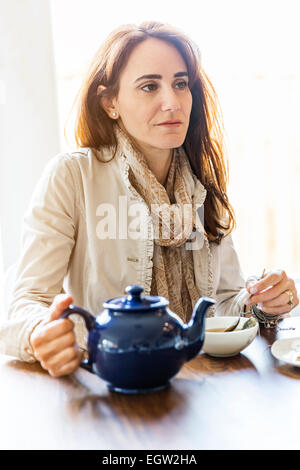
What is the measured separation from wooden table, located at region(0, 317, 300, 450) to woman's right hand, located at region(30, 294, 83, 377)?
4 centimetres

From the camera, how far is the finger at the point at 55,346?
82cm

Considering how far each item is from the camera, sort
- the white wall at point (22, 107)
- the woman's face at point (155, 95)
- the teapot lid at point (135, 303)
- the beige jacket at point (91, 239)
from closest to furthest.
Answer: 1. the teapot lid at point (135, 303)
2. the beige jacket at point (91, 239)
3. the woman's face at point (155, 95)
4. the white wall at point (22, 107)

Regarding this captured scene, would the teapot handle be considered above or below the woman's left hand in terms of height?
above

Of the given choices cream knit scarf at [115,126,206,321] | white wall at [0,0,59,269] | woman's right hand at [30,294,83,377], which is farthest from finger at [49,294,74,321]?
white wall at [0,0,59,269]

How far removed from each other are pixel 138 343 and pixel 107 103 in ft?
3.15

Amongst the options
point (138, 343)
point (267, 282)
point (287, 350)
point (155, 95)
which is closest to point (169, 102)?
point (155, 95)

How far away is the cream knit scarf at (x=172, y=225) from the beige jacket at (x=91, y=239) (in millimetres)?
32

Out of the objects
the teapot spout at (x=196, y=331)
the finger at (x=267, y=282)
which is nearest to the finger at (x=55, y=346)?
the teapot spout at (x=196, y=331)

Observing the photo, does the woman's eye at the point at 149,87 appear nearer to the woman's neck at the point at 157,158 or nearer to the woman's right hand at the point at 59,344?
the woman's neck at the point at 157,158

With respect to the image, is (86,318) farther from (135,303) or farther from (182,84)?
(182,84)

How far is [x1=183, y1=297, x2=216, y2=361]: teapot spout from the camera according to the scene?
2.55 feet

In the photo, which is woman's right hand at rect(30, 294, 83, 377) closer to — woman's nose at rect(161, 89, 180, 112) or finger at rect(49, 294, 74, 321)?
finger at rect(49, 294, 74, 321)

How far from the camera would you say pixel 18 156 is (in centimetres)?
196
